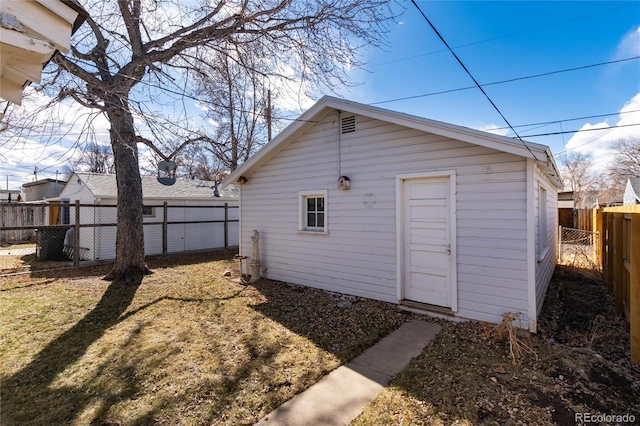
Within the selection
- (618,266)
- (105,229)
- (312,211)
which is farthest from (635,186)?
(105,229)

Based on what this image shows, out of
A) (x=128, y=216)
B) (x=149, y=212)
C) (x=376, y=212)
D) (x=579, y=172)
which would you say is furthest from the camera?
(x=579, y=172)

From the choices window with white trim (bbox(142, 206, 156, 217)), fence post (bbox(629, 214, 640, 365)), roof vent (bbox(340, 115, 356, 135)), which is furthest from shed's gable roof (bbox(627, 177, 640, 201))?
window with white trim (bbox(142, 206, 156, 217))

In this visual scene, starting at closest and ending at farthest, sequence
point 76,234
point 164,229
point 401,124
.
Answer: point 401,124, point 76,234, point 164,229

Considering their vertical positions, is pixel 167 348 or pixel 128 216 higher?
pixel 128 216

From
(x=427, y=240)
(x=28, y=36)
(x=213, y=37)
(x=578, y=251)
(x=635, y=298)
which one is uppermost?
(x=213, y=37)

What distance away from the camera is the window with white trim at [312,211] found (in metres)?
6.46

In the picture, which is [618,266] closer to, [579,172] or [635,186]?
[635,186]

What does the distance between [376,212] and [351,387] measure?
3.16m

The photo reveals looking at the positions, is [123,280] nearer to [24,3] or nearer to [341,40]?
[24,3]

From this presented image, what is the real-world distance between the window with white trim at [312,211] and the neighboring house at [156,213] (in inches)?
242

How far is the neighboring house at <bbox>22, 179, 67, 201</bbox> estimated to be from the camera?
16.6 meters

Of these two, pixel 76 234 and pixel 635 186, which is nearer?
pixel 76 234

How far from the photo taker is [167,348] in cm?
371

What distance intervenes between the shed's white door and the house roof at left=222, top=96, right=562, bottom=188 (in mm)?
787
